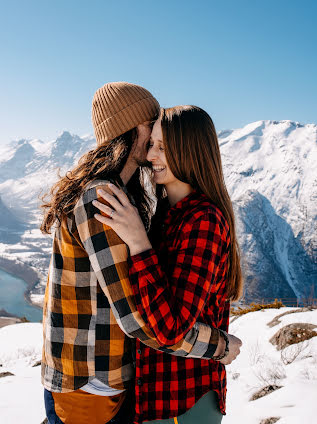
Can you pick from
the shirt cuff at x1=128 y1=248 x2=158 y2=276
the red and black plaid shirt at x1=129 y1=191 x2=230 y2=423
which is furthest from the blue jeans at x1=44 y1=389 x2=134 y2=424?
the shirt cuff at x1=128 y1=248 x2=158 y2=276

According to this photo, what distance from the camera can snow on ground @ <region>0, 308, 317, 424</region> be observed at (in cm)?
361

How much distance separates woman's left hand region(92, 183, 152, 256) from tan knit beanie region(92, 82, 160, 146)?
53 cm

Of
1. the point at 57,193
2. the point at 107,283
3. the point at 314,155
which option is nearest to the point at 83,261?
the point at 107,283

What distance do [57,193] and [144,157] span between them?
537mm

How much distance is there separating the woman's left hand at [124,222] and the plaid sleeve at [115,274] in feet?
0.09

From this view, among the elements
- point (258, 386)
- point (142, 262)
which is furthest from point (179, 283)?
point (258, 386)

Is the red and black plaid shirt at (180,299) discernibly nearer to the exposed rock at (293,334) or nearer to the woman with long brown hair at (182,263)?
the woman with long brown hair at (182,263)

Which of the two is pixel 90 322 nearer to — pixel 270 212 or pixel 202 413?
pixel 202 413

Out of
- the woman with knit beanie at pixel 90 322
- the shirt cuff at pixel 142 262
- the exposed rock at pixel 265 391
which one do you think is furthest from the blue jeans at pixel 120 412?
the exposed rock at pixel 265 391

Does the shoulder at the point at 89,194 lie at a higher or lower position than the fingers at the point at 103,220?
higher

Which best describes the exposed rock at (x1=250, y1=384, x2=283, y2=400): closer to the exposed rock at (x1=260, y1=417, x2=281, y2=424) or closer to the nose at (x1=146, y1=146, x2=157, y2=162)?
the exposed rock at (x1=260, y1=417, x2=281, y2=424)

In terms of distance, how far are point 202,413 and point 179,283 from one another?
59cm

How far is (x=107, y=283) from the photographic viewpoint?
129cm

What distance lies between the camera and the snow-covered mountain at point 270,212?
306 ft
